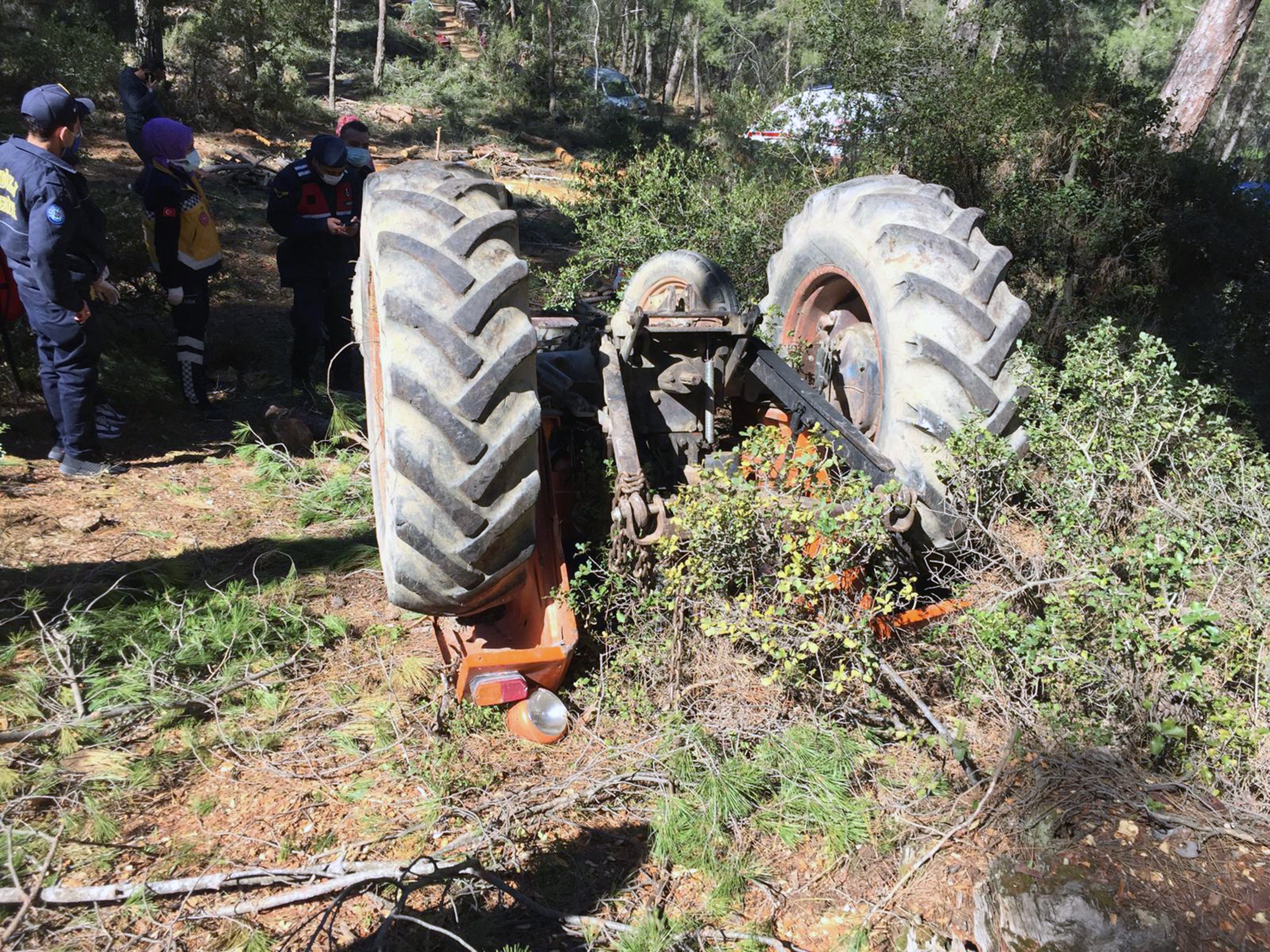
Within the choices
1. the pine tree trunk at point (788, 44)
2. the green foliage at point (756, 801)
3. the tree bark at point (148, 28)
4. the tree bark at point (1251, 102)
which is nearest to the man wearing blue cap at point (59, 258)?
the green foliage at point (756, 801)

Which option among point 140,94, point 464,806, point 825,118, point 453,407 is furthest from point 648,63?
point 464,806

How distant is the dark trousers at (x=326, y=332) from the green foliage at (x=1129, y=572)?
4.54m

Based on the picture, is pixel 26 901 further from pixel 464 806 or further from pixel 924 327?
pixel 924 327

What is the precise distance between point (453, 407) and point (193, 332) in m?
4.34

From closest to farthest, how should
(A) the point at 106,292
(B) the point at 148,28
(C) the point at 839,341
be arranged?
(C) the point at 839,341 → (A) the point at 106,292 → (B) the point at 148,28

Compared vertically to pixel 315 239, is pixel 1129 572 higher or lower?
higher

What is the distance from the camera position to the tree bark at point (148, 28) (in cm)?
1373

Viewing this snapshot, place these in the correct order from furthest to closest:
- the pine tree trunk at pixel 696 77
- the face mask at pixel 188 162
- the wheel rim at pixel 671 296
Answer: the pine tree trunk at pixel 696 77, the face mask at pixel 188 162, the wheel rim at pixel 671 296

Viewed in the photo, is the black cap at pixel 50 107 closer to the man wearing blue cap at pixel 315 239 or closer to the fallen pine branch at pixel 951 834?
the man wearing blue cap at pixel 315 239

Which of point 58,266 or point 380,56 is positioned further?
point 380,56

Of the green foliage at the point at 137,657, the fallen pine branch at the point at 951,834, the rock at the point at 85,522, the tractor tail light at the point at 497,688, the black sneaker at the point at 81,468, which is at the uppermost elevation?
the fallen pine branch at the point at 951,834

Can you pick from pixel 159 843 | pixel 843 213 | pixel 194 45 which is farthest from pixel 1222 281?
pixel 194 45

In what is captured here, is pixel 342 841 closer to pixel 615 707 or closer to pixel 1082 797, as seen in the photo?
pixel 615 707

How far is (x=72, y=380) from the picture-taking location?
17.0 ft
